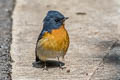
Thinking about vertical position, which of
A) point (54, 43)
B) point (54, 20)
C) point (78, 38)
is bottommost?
point (78, 38)

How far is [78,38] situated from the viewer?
8.54 m

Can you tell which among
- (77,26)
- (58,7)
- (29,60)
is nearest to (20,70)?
(29,60)

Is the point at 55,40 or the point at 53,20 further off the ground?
the point at 53,20

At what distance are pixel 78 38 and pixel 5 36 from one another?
4.30ft

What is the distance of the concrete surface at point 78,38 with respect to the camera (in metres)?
6.86

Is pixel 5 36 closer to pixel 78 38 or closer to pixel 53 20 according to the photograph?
pixel 78 38

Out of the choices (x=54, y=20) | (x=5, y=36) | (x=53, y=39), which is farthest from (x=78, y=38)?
(x=53, y=39)

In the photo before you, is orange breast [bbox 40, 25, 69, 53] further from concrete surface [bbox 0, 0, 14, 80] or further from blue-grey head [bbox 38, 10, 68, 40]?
concrete surface [bbox 0, 0, 14, 80]

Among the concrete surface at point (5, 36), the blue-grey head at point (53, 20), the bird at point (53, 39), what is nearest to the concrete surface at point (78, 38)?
the concrete surface at point (5, 36)

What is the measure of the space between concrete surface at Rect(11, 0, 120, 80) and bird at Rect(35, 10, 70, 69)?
29cm

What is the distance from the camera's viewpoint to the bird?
6.78m

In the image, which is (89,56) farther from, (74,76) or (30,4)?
(30,4)

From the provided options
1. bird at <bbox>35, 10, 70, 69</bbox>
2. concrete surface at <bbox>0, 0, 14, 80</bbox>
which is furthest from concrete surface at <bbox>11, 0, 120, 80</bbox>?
bird at <bbox>35, 10, 70, 69</bbox>

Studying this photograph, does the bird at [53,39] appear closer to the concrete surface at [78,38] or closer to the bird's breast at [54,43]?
the bird's breast at [54,43]
